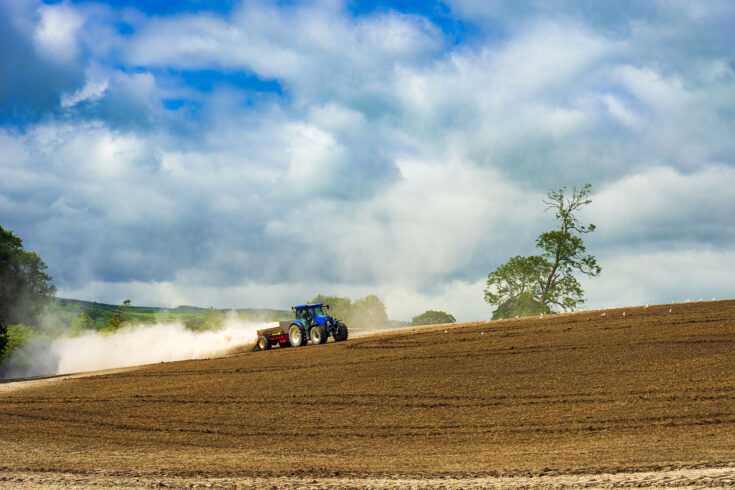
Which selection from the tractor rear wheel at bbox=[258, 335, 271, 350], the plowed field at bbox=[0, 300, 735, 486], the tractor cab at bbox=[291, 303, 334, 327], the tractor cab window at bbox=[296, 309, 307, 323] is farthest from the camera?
the tractor rear wheel at bbox=[258, 335, 271, 350]

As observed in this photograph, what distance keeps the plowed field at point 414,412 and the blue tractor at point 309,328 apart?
2.01 meters

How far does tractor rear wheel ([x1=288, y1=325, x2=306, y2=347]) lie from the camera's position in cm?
3709

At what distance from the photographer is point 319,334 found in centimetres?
3669

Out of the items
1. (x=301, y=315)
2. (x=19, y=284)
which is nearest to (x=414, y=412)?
(x=301, y=315)

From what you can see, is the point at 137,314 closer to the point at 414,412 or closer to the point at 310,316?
the point at 310,316

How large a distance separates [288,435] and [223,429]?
8.89 ft

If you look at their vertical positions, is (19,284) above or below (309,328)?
above

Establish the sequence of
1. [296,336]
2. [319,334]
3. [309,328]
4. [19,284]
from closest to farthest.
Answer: [319,334], [309,328], [296,336], [19,284]

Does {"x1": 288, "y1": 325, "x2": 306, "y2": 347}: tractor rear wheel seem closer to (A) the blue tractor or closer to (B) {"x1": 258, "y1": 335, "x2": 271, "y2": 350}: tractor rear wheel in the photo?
(A) the blue tractor

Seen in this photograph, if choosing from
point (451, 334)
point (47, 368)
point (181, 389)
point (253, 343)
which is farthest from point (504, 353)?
point (47, 368)

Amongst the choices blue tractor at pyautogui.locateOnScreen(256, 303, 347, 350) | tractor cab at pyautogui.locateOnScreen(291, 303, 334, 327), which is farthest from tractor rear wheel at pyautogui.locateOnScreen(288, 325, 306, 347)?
tractor cab at pyautogui.locateOnScreen(291, 303, 334, 327)

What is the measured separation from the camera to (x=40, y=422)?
78.9 ft

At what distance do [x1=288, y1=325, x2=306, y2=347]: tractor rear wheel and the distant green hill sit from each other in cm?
527

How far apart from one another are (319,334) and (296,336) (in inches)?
62.1
